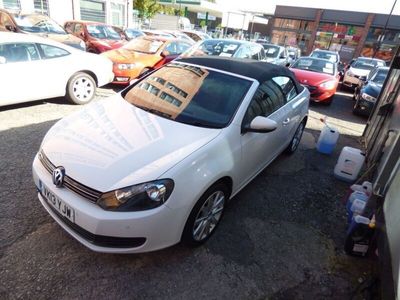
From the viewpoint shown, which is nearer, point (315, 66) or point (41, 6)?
point (315, 66)

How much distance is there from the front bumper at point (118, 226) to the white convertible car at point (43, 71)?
11.9ft

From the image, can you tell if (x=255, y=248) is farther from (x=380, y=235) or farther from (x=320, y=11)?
(x=320, y=11)

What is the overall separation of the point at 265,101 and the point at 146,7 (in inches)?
1413

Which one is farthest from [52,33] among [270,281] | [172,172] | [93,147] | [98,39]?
[270,281]

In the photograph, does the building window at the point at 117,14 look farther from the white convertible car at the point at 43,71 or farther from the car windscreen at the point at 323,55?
the white convertible car at the point at 43,71

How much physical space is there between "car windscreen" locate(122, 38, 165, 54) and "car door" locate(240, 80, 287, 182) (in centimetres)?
556

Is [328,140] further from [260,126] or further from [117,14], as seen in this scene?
[117,14]

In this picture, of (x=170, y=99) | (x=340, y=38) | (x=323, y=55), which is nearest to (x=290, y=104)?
(x=170, y=99)

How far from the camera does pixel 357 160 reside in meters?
4.13

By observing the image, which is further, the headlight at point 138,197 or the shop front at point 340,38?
the shop front at point 340,38

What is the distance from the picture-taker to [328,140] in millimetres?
4992

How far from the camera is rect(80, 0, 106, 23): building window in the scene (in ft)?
63.9

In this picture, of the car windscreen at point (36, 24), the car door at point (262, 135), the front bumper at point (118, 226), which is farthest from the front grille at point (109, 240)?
the car windscreen at point (36, 24)

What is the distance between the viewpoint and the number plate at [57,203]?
208cm
